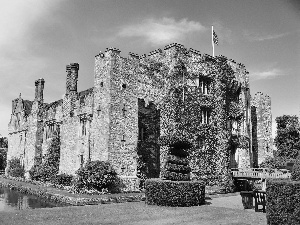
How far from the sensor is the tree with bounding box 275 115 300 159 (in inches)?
1745

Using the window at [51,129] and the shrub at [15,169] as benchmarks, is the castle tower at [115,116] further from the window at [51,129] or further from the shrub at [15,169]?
the shrub at [15,169]

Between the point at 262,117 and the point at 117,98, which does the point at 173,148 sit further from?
the point at 262,117

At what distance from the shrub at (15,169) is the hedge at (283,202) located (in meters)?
36.4

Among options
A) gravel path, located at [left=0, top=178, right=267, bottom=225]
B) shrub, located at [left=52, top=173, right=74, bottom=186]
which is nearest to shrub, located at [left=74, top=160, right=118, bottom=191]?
shrub, located at [left=52, top=173, right=74, bottom=186]

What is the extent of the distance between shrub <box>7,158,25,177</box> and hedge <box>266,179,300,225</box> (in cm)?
3638

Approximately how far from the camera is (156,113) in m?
30.1

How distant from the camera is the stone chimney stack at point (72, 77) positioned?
33.6 m

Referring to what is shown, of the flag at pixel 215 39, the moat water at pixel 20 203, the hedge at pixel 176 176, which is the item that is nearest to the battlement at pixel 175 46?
the flag at pixel 215 39

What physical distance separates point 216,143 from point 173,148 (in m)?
12.0

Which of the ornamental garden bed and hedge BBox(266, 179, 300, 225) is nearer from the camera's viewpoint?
hedge BBox(266, 179, 300, 225)

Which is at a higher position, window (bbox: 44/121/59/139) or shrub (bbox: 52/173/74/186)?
window (bbox: 44/121/59/139)

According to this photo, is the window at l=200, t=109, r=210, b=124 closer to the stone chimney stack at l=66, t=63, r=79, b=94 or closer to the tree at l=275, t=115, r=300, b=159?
the stone chimney stack at l=66, t=63, r=79, b=94

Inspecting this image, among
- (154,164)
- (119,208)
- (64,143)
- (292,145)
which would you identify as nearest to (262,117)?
(292,145)

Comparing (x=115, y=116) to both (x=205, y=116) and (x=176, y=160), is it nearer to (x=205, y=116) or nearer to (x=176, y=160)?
(x=205, y=116)
